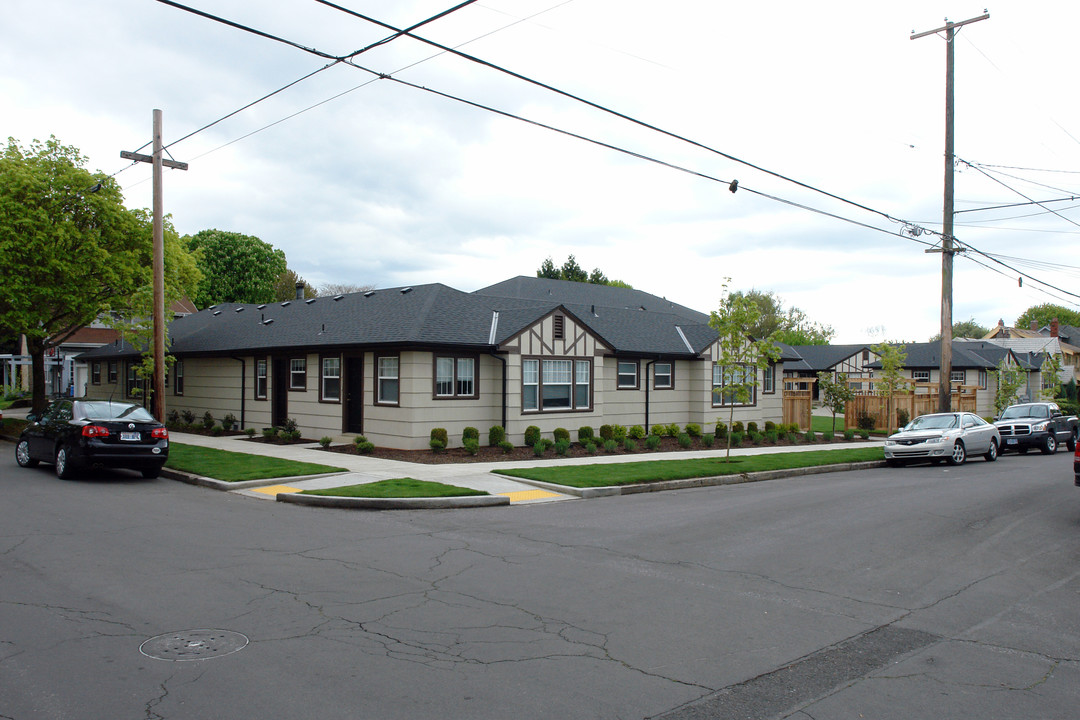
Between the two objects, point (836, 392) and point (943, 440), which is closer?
point (943, 440)

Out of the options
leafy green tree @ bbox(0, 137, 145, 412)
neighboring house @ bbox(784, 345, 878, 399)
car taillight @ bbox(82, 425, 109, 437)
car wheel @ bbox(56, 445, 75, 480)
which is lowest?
car wheel @ bbox(56, 445, 75, 480)

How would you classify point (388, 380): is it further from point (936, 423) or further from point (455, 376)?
point (936, 423)

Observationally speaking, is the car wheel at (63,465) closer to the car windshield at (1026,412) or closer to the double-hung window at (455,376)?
the double-hung window at (455,376)

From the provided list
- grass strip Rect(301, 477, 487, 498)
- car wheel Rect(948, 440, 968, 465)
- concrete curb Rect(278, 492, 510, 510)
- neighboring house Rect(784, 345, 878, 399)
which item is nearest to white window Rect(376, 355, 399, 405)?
grass strip Rect(301, 477, 487, 498)

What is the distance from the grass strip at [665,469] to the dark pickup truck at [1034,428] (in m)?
7.25

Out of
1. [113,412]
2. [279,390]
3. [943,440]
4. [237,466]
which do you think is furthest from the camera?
[279,390]

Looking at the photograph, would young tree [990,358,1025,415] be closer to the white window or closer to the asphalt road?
the asphalt road

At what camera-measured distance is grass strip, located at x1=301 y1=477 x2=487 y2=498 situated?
13.2 m

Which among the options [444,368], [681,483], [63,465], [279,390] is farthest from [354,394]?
[681,483]

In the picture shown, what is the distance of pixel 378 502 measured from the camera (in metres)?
12.8

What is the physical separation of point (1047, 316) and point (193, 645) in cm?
14573

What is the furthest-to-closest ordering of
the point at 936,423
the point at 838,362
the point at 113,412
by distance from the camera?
1. the point at 838,362
2. the point at 936,423
3. the point at 113,412

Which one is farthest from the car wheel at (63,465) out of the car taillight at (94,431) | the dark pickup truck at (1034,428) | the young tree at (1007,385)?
the young tree at (1007,385)

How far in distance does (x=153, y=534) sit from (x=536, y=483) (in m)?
7.51
